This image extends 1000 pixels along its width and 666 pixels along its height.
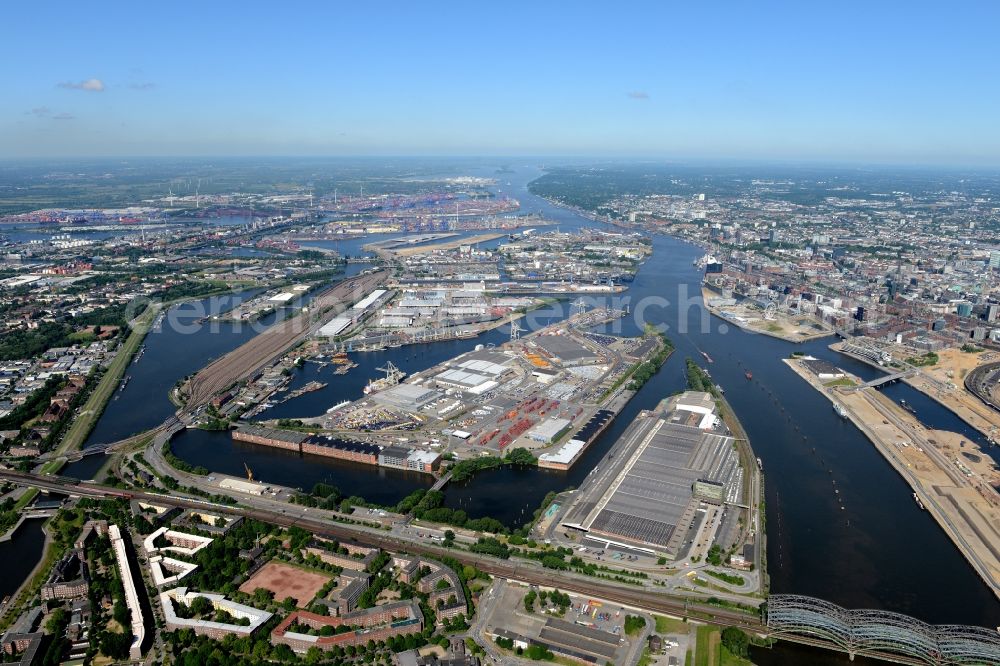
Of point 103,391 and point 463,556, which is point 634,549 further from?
point 103,391

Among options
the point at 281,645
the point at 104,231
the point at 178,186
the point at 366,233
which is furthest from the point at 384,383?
the point at 178,186

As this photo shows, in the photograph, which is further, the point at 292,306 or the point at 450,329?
the point at 292,306

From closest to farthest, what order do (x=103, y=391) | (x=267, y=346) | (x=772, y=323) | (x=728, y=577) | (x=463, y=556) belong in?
(x=728, y=577), (x=463, y=556), (x=103, y=391), (x=267, y=346), (x=772, y=323)

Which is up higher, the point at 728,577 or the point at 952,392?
the point at 952,392

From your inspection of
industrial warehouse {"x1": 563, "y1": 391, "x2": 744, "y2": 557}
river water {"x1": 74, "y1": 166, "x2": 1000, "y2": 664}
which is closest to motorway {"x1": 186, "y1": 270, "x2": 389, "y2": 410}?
river water {"x1": 74, "y1": 166, "x2": 1000, "y2": 664}

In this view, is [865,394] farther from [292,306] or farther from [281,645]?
[292,306]

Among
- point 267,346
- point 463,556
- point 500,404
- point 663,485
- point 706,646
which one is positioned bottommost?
point 706,646

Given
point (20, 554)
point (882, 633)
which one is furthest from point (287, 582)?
point (882, 633)

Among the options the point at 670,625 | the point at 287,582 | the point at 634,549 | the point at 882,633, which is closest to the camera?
the point at 882,633
